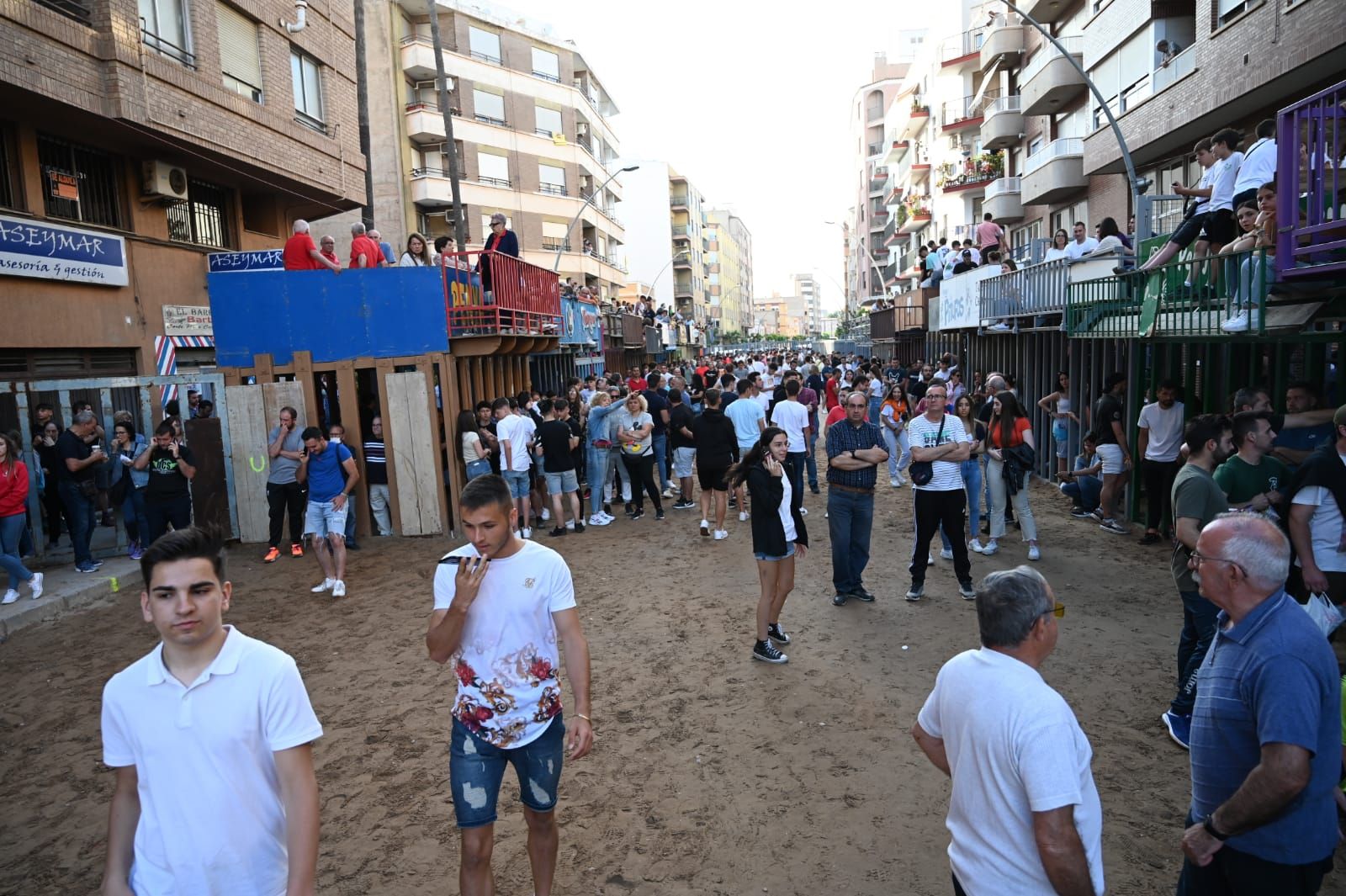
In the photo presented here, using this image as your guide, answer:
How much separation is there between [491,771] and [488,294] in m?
10.7

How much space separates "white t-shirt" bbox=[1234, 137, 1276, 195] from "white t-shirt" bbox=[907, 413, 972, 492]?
376 centimetres

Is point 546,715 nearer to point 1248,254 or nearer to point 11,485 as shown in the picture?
point 1248,254

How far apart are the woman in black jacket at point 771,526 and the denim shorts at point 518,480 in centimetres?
506

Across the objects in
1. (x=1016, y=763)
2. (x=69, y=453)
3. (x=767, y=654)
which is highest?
(x=69, y=453)

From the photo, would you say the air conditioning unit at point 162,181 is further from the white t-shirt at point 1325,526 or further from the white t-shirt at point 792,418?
the white t-shirt at point 1325,526

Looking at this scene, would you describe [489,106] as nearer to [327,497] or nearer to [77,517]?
[77,517]

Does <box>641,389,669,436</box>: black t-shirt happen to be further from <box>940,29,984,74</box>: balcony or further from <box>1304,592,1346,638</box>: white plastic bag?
<box>940,29,984,74</box>: balcony

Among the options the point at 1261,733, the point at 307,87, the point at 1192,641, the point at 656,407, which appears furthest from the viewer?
the point at 307,87

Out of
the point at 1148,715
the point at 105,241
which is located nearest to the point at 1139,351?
the point at 1148,715

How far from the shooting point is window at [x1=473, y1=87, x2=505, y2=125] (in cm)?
3728

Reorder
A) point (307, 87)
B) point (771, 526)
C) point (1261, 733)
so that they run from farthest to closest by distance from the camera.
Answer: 1. point (307, 87)
2. point (771, 526)
3. point (1261, 733)

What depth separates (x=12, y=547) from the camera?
8930mm

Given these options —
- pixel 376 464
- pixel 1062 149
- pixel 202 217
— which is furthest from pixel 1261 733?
pixel 1062 149

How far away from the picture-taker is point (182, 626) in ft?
7.61
